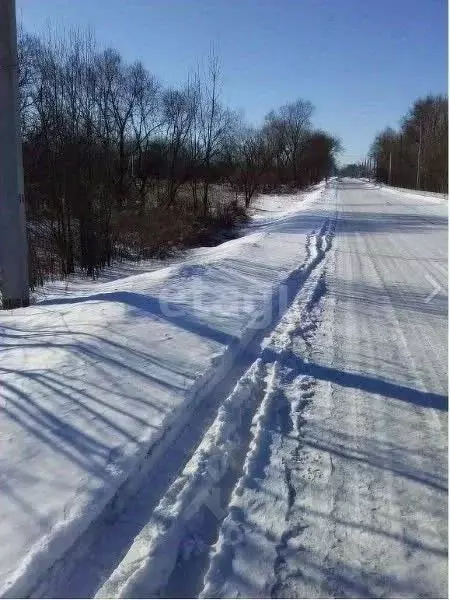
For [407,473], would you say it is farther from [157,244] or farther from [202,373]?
[157,244]

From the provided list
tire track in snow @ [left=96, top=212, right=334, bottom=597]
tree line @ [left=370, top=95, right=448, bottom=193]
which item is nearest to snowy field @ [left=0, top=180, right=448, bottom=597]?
tire track in snow @ [left=96, top=212, right=334, bottom=597]

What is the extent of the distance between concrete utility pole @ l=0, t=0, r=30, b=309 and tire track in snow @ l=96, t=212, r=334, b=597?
5.06 m

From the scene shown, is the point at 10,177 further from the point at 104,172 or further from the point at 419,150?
the point at 419,150

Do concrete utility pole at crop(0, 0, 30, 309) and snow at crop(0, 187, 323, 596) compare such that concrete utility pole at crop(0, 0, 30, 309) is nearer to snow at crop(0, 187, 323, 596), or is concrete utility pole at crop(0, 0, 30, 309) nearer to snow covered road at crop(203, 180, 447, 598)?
snow at crop(0, 187, 323, 596)

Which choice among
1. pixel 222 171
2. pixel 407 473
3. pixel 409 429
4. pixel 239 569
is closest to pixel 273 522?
pixel 239 569

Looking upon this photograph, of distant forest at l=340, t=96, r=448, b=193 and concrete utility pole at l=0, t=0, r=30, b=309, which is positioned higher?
distant forest at l=340, t=96, r=448, b=193

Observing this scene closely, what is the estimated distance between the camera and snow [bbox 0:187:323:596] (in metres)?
2.78

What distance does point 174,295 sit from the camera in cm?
817

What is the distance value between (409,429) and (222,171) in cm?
3513

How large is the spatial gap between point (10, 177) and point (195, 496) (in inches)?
258

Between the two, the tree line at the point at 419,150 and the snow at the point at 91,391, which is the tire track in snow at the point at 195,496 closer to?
the snow at the point at 91,391

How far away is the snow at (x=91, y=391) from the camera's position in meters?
2.78

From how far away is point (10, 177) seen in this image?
8047 millimetres

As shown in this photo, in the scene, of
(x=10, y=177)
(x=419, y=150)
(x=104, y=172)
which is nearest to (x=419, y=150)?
(x=419, y=150)
